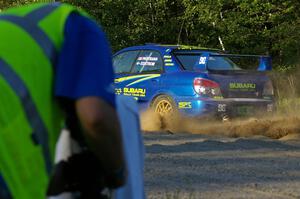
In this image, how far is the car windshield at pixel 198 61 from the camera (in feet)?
39.1

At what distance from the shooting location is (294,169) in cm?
741

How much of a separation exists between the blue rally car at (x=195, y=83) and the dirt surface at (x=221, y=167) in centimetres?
124

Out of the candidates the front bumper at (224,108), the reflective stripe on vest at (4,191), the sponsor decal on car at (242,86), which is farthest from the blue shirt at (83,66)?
the sponsor decal on car at (242,86)

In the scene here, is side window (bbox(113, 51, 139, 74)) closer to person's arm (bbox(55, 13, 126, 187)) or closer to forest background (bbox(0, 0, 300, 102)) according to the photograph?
forest background (bbox(0, 0, 300, 102))

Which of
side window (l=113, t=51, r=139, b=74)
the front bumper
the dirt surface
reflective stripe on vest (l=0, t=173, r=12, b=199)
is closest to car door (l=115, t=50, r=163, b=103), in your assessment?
side window (l=113, t=51, r=139, b=74)

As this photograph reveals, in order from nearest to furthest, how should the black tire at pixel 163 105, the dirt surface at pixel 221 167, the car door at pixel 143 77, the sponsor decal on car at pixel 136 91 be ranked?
1. the dirt surface at pixel 221 167
2. the black tire at pixel 163 105
3. the car door at pixel 143 77
4. the sponsor decal on car at pixel 136 91

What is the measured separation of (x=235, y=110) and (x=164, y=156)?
3.88 meters

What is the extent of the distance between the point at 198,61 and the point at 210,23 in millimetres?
13306

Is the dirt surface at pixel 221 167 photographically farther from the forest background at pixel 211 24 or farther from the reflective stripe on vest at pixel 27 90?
the forest background at pixel 211 24

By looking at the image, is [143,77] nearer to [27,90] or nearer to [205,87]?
[205,87]

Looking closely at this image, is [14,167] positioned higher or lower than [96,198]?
higher

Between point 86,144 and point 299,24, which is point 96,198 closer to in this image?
point 86,144

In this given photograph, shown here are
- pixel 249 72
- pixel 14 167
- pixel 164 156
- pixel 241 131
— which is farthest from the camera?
pixel 249 72

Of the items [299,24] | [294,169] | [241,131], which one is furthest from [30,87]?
[299,24]
